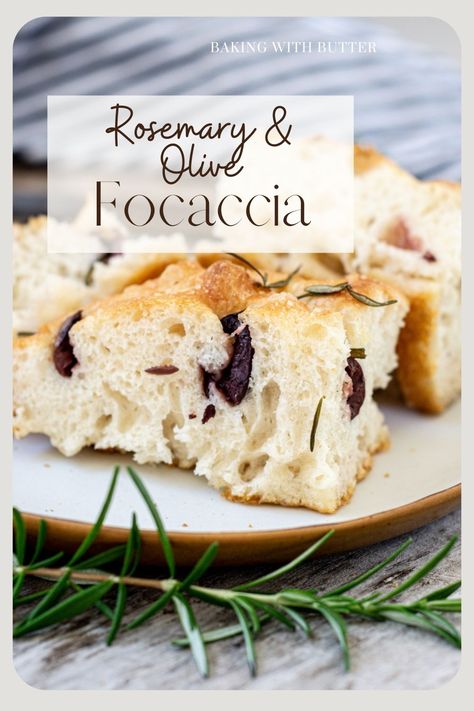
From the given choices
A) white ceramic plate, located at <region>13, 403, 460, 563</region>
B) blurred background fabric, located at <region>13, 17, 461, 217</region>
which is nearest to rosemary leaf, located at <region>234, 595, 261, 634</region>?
white ceramic plate, located at <region>13, 403, 460, 563</region>

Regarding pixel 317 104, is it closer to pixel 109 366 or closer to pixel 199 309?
pixel 199 309

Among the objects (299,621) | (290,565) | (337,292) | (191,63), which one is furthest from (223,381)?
(191,63)

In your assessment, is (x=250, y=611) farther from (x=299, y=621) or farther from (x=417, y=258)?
(x=417, y=258)

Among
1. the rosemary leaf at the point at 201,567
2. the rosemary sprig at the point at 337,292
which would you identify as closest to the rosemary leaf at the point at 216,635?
the rosemary leaf at the point at 201,567

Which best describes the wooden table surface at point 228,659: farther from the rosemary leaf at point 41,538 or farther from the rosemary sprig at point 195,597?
the rosemary leaf at point 41,538

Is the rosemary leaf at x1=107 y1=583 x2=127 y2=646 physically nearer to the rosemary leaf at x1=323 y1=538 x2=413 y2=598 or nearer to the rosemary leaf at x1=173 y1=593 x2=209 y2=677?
the rosemary leaf at x1=173 y1=593 x2=209 y2=677

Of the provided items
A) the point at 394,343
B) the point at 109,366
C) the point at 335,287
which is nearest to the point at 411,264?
the point at 394,343
